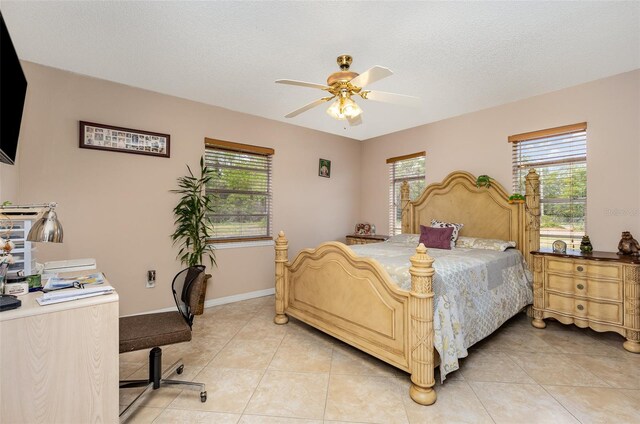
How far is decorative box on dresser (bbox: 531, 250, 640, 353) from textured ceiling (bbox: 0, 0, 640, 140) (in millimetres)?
1826

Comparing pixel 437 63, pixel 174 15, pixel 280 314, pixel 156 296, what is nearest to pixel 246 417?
pixel 280 314

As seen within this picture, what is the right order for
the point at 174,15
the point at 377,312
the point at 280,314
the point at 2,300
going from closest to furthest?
the point at 2,300, the point at 174,15, the point at 377,312, the point at 280,314

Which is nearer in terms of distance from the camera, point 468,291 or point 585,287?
point 468,291

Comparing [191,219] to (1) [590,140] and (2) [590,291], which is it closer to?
(2) [590,291]

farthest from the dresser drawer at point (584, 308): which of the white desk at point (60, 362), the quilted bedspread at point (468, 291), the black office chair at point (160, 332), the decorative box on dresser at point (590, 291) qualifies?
the white desk at point (60, 362)

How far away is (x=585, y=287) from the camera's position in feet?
9.11

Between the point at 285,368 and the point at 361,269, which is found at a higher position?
the point at 361,269

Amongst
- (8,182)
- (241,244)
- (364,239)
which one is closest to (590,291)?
(364,239)

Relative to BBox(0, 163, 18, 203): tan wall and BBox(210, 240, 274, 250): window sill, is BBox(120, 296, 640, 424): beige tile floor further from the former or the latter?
BBox(0, 163, 18, 203): tan wall

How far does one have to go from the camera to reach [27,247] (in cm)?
174

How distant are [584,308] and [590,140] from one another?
5.80 ft

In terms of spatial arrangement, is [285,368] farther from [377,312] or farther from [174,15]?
[174,15]

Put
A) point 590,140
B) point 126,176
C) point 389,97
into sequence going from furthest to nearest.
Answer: point 126,176, point 590,140, point 389,97

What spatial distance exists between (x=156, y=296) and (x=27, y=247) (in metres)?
1.86
